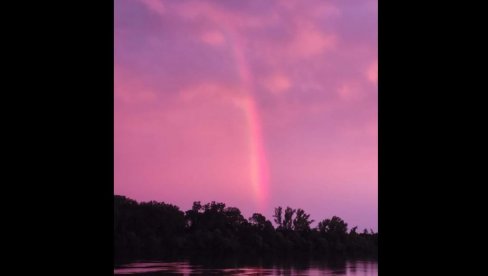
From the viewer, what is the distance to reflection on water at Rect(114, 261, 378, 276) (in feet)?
134

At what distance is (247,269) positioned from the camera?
1796 inches

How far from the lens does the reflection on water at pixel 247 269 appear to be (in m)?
40.9
